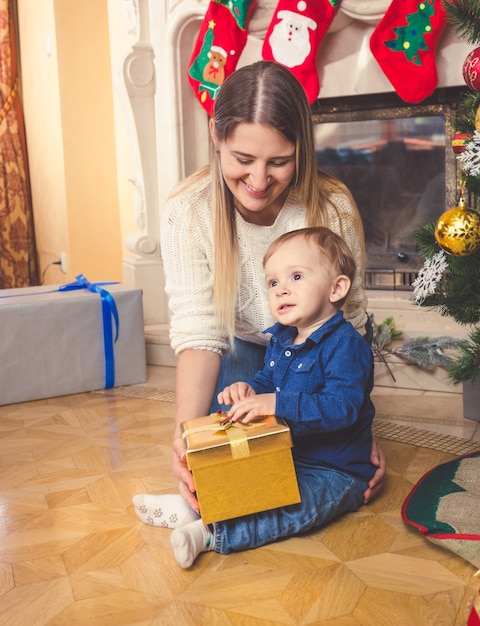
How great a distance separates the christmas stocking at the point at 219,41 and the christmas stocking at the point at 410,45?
453 millimetres

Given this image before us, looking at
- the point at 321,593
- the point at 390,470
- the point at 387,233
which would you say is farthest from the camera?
the point at 387,233

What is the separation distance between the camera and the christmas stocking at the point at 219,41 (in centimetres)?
264

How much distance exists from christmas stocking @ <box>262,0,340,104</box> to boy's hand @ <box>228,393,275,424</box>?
60.1 inches

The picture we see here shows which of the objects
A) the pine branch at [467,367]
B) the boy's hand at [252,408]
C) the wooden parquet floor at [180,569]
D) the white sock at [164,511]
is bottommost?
the wooden parquet floor at [180,569]

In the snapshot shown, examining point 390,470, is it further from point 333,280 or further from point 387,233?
point 387,233

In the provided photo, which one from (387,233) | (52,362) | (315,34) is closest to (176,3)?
(315,34)

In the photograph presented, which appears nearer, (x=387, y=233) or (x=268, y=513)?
(x=268, y=513)

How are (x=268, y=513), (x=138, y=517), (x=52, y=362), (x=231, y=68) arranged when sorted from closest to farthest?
(x=268, y=513) → (x=138, y=517) → (x=52, y=362) → (x=231, y=68)

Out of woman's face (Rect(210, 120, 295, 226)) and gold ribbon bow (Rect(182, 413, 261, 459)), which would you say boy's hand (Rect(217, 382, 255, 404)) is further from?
woman's face (Rect(210, 120, 295, 226))

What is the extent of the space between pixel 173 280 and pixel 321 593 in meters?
0.69

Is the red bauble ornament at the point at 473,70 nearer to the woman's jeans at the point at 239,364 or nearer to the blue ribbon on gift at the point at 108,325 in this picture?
the woman's jeans at the point at 239,364

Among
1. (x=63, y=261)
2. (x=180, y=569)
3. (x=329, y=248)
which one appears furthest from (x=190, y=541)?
(x=63, y=261)

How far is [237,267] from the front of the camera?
5.42 feet

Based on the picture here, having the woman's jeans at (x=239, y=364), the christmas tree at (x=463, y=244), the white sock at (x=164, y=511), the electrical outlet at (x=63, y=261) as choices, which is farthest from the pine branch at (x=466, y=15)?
the electrical outlet at (x=63, y=261)
